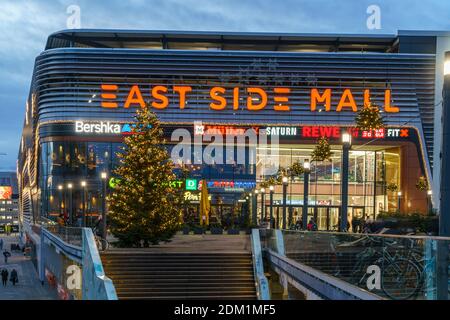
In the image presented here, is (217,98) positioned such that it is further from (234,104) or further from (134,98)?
(134,98)

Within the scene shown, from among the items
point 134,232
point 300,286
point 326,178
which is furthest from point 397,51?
point 300,286

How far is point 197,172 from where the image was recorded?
63.4 m

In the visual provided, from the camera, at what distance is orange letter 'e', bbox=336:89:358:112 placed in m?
62.4

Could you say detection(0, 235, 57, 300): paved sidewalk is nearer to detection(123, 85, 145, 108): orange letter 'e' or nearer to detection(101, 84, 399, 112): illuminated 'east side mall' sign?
detection(101, 84, 399, 112): illuminated 'east side mall' sign

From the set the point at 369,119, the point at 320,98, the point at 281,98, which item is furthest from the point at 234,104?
the point at 369,119

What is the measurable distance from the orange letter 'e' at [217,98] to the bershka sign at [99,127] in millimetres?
8695

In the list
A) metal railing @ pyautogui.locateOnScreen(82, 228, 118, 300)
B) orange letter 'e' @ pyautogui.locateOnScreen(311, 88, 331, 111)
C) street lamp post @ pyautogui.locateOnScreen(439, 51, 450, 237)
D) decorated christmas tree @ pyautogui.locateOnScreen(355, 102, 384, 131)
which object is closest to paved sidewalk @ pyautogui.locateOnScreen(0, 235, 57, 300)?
metal railing @ pyautogui.locateOnScreen(82, 228, 118, 300)

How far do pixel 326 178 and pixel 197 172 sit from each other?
1247 centimetres

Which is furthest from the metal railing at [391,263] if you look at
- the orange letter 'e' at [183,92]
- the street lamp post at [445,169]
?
the orange letter 'e' at [183,92]

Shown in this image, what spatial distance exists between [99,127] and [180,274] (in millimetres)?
39515

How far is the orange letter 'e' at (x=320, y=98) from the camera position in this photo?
2470 inches

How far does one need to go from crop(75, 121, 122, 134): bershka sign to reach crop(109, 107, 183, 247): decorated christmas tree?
101ft
